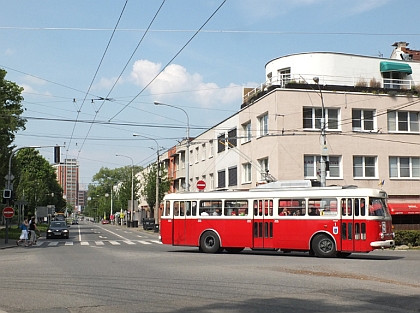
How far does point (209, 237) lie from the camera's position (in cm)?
2452

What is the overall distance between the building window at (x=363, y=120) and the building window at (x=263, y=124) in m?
6.07

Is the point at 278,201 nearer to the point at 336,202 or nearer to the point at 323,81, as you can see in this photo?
the point at 336,202

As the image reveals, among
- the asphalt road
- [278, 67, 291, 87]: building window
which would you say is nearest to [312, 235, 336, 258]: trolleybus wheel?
the asphalt road

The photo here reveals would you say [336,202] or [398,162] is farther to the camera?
[398,162]

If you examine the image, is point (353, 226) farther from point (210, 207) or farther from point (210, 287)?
point (210, 287)

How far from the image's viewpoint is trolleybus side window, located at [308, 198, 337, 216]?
21.9 m

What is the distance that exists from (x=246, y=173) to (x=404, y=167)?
11.9 meters

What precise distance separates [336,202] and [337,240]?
4.65 feet

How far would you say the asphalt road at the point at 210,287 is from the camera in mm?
9734

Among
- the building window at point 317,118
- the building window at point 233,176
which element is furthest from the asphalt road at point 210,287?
the building window at point 233,176

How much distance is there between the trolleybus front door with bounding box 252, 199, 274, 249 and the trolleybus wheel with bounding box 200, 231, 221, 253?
1.74 metres

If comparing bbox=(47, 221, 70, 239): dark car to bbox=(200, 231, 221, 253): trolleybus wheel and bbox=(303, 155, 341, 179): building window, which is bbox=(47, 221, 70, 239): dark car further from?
bbox=(200, 231, 221, 253): trolleybus wheel

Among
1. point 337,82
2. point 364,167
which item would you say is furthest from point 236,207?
point 337,82

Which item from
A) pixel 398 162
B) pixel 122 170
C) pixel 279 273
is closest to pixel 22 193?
pixel 398 162
